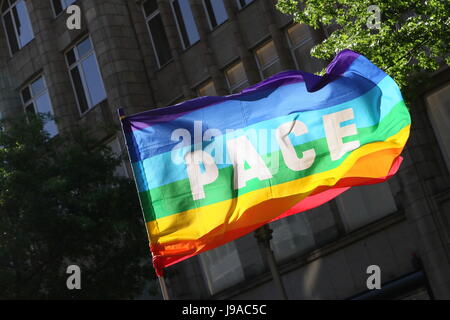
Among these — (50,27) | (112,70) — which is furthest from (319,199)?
(50,27)

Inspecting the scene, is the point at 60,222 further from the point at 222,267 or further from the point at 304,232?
the point at 304,232

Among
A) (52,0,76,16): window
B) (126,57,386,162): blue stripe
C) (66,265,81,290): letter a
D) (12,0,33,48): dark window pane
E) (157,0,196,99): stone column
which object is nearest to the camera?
(126,57,386,162): blue stripe

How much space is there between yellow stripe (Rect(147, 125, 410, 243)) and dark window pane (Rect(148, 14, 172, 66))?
69.5 feet

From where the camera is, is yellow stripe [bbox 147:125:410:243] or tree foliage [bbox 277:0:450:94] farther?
tree foliage [bbox 277:0:450:94]

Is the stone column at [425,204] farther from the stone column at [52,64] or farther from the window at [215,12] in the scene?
the stone column at [52,64]

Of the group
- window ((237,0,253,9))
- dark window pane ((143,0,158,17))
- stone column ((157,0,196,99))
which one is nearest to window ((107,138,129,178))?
stone column ((157,0,196,99))

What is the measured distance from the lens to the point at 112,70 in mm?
33188

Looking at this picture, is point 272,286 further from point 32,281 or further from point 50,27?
point 50,27

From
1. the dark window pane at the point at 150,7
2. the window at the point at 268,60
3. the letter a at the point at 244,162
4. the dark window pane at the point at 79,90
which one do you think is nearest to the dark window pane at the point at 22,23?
the dark window pane at the point at 79,90

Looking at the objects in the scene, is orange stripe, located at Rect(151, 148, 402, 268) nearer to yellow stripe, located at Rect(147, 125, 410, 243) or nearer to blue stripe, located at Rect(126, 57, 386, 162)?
yellow stripe, located at Rect(147, 125, 410, 243)

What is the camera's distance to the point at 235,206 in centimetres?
1189

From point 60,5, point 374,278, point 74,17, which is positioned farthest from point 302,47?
point 60,5

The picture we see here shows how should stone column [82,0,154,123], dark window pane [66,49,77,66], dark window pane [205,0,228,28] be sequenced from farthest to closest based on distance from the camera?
1. dark window pane [66,49,77,66]
2. stone column [82,0,154,123]
3. dark window pane [205,0,228,28]

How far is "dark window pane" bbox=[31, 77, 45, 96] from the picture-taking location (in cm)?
3788
